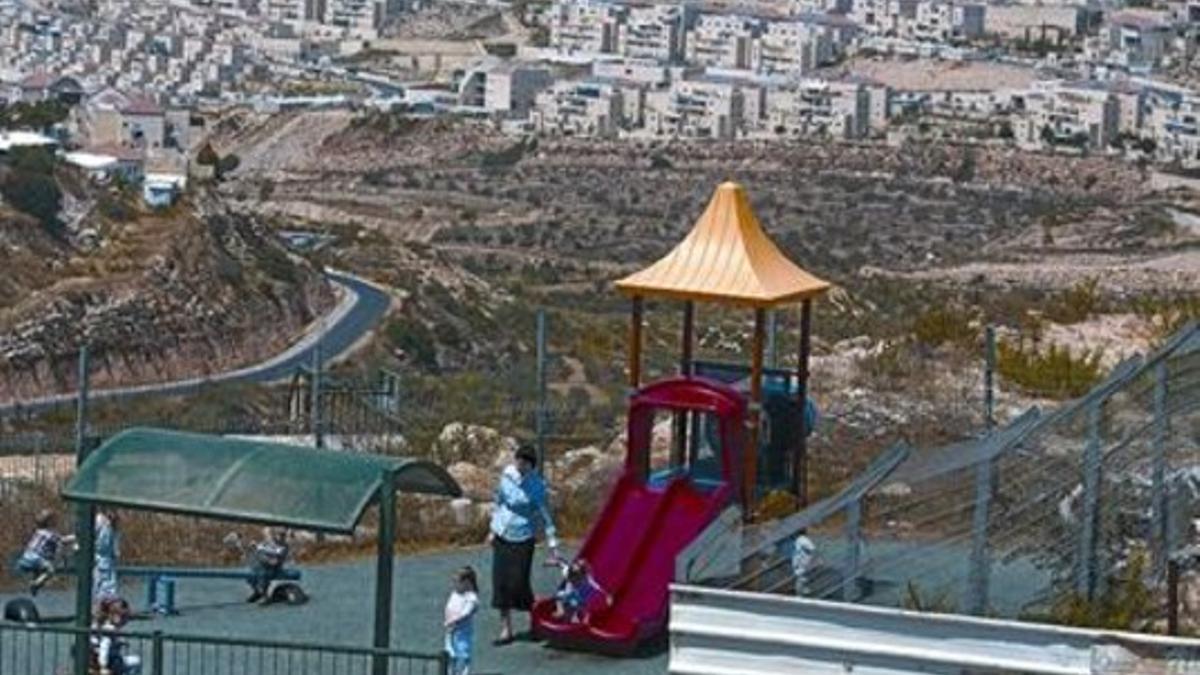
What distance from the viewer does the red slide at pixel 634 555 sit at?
12.3 metres

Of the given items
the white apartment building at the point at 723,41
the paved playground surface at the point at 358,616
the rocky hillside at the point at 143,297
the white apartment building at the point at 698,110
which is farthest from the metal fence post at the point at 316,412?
the white apartment building at the point at 723,41

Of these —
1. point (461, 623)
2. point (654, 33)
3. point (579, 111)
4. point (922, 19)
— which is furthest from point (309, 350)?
point (922, 19)


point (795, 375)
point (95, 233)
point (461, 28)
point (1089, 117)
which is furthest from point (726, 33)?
point (795, 375)

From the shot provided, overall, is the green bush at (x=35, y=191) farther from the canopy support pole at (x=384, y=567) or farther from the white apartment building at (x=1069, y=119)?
the white apartment building at (x=1069, y=119)

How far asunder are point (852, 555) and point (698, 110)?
3831 inches

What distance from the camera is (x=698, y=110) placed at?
107875mm

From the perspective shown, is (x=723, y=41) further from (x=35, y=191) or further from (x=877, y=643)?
(x=877, y=643)

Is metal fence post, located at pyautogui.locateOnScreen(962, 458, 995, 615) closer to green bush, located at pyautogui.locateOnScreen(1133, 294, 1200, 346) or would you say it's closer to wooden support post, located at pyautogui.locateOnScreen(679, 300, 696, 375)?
wooden support post, located at pyautogui.locateOnScreen(679, 300, 696, 375)

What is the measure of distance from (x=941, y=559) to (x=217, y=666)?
2.56m

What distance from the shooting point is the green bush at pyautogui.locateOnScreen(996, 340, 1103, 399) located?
62.0ft

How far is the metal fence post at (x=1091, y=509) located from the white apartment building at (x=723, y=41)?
389ft

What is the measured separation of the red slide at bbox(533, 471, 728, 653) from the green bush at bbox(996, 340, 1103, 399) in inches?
241

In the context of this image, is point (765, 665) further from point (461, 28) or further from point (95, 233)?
point (461, 28)

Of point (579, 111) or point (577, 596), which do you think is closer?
point (577, 596)
